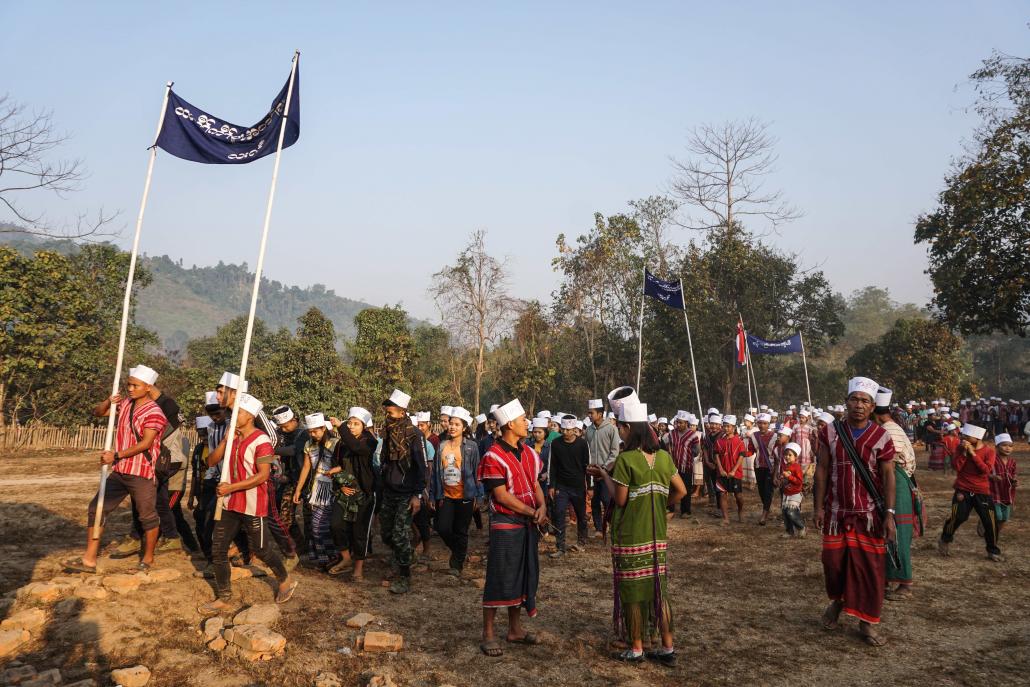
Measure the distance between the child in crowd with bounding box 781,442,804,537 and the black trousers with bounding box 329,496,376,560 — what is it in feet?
19.9

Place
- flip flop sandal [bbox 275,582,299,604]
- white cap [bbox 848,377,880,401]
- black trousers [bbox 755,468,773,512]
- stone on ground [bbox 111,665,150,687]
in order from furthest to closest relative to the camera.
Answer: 1. black trousers [bbox 755,468,773,512]
2. flip flop sandal [bbox 275,582,299,604]
3. white cap [bbox 848,377,880,401]
4. stone on ground [bbox 111,665,150,687]

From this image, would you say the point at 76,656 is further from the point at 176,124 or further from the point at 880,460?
the point at 880,460

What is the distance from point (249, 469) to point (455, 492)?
2.41m

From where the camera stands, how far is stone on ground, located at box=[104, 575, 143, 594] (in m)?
6.41

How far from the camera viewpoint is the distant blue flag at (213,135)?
8.19m

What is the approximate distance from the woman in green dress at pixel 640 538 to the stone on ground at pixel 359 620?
2214 mm

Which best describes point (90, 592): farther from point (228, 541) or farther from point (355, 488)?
point (355, 488)

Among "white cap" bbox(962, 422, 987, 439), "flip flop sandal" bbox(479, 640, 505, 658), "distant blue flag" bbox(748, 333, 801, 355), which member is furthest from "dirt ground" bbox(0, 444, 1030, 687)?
"distant blue flag" bbox(748, 333, 801, 355)

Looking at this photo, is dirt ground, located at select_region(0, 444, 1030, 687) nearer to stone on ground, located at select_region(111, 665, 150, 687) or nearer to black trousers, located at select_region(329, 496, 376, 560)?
stone on ground, located at select_region(111, 665, 150, 687)

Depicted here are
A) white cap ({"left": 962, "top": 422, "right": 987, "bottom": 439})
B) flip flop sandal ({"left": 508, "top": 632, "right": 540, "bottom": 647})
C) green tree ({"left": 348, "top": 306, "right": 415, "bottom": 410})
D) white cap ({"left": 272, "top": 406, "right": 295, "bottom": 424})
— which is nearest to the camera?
flip flop sandal ({"left": 508, "top": 632, "right": 540, "bottom": 647})

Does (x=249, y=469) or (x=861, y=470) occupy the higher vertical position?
Answer: (x=861, y=470)

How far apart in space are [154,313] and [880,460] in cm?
21522

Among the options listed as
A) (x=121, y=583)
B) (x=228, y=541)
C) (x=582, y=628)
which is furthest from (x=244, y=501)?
(x=582, y=628)

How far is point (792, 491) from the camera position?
34.5 ft
